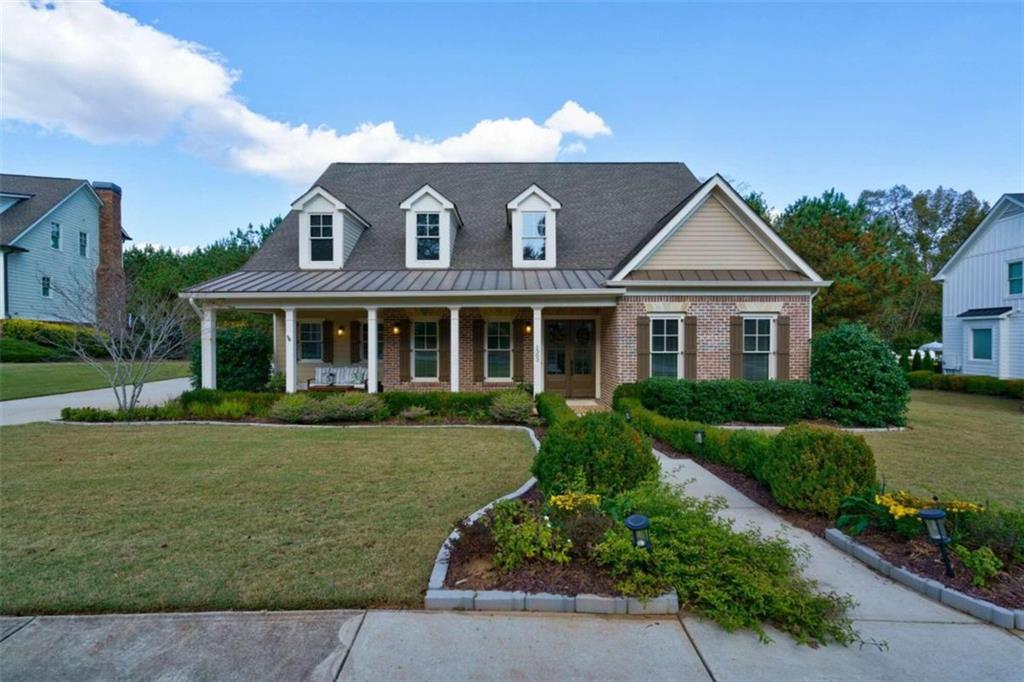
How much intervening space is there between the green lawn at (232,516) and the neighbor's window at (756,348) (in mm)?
7079

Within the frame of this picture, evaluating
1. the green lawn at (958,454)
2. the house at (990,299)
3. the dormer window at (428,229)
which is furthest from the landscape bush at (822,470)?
the house at (990,299)

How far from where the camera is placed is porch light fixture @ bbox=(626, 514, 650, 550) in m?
3.32

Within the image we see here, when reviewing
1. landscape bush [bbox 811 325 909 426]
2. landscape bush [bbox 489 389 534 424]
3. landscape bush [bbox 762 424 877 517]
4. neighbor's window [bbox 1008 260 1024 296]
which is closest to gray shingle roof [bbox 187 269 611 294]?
landscape bush [bbox 489 389 534 424]

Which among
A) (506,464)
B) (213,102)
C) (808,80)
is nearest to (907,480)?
(506,464)

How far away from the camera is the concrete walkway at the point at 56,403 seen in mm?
11289

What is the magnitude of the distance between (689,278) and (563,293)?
3.29 meters

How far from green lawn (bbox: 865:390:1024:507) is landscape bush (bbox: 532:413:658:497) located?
3.81m

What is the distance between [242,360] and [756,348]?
14.1 meters

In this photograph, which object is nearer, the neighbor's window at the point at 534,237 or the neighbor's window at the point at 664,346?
the neighbor's window at the point at 664,346

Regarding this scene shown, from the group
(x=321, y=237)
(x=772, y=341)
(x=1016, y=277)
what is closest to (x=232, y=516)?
(x=321, y=237)

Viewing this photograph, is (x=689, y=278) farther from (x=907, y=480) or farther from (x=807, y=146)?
(x=807, y=146)

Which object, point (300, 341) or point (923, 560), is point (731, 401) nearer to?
point (923, 560)

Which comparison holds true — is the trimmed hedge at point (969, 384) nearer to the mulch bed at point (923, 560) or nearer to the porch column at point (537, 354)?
the porch column at point (537, 354)

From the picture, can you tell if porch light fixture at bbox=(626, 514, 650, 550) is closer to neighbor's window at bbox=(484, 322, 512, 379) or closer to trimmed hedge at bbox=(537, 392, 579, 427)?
trimmed hedge at bbox=(537, 392, 579, 427)
